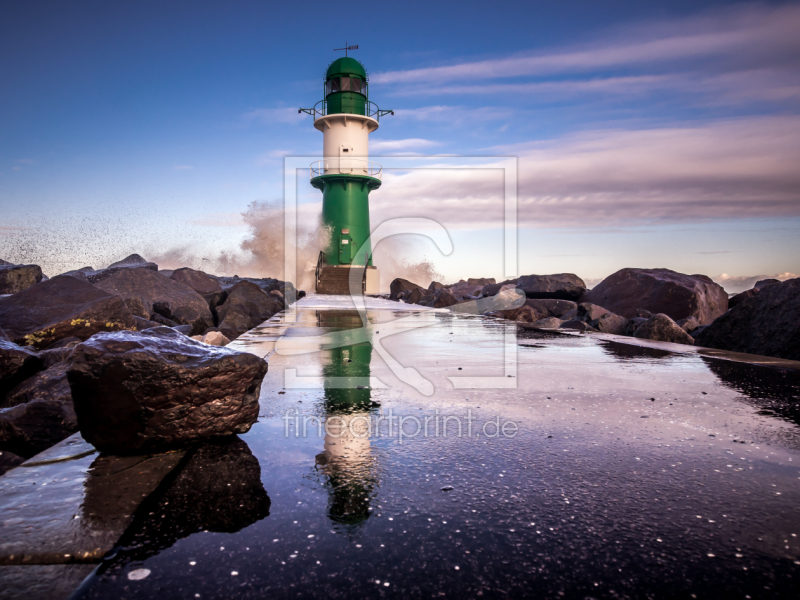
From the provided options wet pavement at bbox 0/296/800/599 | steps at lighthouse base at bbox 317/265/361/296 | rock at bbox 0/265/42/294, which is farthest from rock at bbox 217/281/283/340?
steps at lighthouse base at bbox 317/265/361/296

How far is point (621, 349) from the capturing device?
462 cm

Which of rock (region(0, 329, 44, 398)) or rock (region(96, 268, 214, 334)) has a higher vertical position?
rock (region(96, 268, 214, 334))

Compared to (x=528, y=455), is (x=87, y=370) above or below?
above

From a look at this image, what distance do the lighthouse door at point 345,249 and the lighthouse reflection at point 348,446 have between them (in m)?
19.3

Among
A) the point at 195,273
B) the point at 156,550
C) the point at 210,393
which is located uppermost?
the point at 195,273

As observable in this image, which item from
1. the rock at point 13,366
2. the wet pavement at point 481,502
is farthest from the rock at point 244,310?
the wet pavement at point 481,502

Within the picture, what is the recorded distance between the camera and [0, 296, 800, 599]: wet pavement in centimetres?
98

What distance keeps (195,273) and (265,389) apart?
10.7m

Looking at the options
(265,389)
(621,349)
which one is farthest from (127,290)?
(621,349)

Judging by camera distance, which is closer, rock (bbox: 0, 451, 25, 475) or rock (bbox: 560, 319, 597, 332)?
rock (bbox: 0, 451, 25, 475)

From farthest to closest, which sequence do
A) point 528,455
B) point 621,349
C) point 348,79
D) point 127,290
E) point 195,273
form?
1. point 348,79
2. point 195,273
3. point 127,290
4. point 621,349
5. point 528,455

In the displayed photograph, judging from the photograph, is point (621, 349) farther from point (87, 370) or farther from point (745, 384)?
point (87, 370)

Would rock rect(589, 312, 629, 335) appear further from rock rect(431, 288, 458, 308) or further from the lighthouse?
the lighthouse

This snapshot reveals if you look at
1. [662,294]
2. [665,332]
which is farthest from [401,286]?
[665,332]
